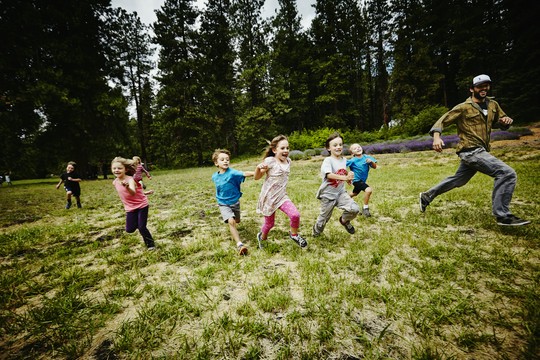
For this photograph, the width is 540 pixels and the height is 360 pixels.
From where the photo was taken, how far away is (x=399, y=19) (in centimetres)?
3300

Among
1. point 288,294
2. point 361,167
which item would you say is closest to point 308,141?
point 361,167

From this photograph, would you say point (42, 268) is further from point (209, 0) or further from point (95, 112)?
point (209, 0)

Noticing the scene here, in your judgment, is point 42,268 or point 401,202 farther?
point 401,202

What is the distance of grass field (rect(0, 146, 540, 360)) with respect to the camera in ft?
6.45

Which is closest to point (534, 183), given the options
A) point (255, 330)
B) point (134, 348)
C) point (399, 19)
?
point (255, 330)

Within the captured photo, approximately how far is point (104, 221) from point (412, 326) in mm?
7945

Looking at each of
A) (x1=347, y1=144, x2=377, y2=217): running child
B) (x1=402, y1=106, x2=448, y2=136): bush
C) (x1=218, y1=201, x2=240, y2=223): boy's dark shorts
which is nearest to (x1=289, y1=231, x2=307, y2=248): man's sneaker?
(x1=218, y1=201, x2=240, y2=223): boy's dark shorts

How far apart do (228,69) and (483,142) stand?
3478 centimetres

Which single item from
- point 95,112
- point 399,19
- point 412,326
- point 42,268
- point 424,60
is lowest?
point 412,326

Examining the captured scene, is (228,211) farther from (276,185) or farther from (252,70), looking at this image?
(252,70)

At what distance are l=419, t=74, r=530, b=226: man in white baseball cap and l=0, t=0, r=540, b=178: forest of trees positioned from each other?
24306mm

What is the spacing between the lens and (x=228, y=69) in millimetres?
32844

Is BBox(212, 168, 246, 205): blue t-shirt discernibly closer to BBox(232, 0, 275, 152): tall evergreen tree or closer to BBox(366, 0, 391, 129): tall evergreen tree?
BBox(232, 0, 275, 152): tall evergreen tree

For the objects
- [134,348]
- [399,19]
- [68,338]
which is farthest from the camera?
[399,19]
